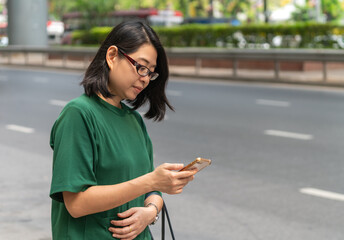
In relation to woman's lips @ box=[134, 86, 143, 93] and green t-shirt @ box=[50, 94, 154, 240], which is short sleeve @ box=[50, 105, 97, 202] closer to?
green t-shirt @ box=[50, 94, 154, 240]

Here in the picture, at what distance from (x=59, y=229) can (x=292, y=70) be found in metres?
20.3

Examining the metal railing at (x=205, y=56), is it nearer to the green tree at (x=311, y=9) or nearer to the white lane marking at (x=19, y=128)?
the white lane marking at (x=19, y=128)

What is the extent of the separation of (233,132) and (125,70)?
9.04 meters

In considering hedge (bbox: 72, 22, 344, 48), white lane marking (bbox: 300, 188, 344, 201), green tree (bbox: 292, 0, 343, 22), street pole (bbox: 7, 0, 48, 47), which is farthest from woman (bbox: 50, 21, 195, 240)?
green tree (bbox: 292, 0, 343, 22)

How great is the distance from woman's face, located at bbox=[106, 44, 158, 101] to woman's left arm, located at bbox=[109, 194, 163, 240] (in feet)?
1.37

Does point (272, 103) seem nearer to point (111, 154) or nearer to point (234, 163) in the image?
point (234, 163)

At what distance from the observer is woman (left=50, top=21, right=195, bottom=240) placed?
94.1 inches

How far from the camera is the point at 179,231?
596 cm

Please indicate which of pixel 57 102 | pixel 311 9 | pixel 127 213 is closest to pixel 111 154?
pixel 127 213

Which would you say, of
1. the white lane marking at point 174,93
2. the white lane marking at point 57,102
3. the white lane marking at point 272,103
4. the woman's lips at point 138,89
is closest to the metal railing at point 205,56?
the white lane marking at point 174,93

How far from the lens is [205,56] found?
24375mm

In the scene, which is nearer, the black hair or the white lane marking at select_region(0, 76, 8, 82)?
the black hair

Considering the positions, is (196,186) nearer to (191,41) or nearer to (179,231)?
(179,231)

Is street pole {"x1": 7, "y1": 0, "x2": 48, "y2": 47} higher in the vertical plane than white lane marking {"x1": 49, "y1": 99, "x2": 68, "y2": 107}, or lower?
higher
